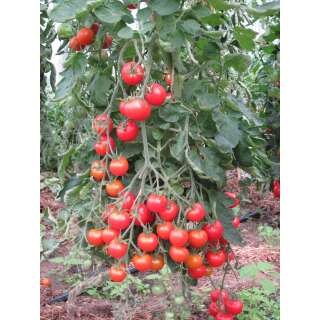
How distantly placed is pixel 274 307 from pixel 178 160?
123cm

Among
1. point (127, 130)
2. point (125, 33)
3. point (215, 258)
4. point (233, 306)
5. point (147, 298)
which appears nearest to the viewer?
point (125, 33)

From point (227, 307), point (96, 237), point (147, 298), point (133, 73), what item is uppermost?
point (133, 73)

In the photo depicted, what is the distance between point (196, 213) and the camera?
1.05 metres

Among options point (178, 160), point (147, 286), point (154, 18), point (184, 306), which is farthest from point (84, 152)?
point (147, 286)

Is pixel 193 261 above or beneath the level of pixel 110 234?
beneath

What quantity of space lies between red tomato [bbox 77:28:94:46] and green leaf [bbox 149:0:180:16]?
20 centimetres

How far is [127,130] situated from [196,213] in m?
0.25

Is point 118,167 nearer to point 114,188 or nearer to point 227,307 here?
point 114,188

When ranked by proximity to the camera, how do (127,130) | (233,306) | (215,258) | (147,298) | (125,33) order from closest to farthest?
1. (125,33)
2. (127,130)
3. (215,258)
4. (233,306)
5. (147,298)

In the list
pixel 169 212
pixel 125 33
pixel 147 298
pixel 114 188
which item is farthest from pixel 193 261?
pixel 147 298

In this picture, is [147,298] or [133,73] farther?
[147,298]

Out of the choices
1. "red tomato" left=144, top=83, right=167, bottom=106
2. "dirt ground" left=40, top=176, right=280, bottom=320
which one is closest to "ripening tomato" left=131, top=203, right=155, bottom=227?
"red tomato" left=144, top=83, right=167, bottom=106

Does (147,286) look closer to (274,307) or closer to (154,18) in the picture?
(274,307)
